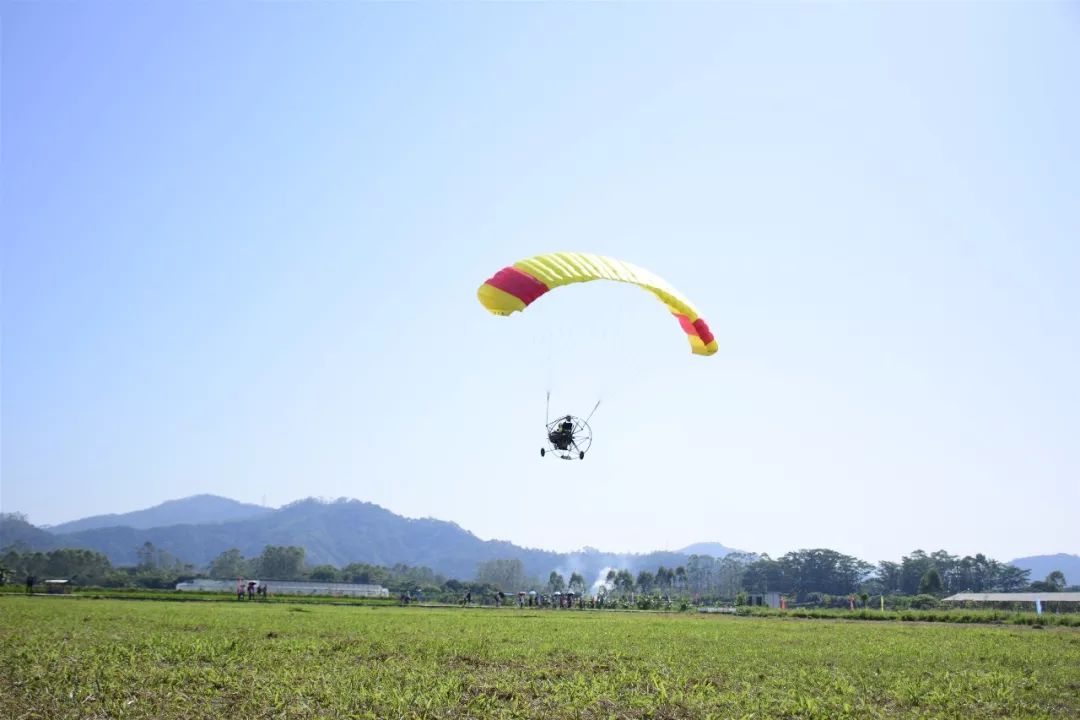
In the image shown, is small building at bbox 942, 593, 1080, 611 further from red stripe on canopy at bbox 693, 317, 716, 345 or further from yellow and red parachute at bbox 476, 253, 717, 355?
yellow and red parachute at bbox 476, 253, 717, 355

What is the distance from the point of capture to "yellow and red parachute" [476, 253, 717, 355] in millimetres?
19984

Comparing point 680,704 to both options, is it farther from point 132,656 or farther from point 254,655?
point 132,656

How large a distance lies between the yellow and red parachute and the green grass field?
8717 mm

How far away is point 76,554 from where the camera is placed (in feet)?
586

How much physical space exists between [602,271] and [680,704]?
441 inches

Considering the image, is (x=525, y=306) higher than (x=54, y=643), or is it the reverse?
(x=525, y=306)

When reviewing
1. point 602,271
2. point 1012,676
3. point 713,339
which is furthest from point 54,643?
point 1012,676

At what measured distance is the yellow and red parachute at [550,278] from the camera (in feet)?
65.6

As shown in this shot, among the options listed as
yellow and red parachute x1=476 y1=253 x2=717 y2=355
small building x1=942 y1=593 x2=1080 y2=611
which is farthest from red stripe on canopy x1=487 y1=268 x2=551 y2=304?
small building x1=942 y1=593 x2=1080 y2=611

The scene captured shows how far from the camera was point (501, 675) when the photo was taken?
1428 centimetres

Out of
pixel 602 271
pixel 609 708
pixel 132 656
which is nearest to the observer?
pixel 609 708

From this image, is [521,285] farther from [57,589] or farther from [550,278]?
[57,589]

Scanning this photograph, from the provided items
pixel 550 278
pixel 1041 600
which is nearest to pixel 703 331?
pixel 550 278

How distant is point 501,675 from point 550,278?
9798 millimetres
